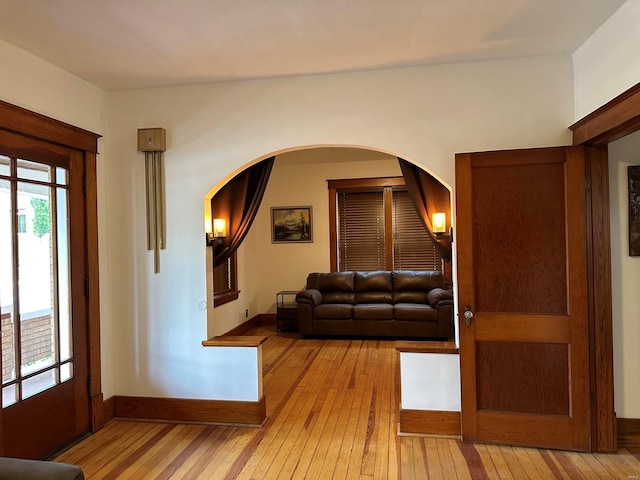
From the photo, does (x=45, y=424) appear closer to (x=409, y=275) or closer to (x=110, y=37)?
(x=110, y=37)

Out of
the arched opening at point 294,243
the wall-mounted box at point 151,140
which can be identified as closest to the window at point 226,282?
the arched opening at point 294,243

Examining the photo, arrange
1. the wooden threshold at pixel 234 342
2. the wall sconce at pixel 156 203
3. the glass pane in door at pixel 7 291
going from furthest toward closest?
1. the wall sconce at pixel 156 203
2. the wooden threshold at pixel 234 342
3. the glass pane in door at pixel 7 291

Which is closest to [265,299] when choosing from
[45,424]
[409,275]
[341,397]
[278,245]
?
[278,245]

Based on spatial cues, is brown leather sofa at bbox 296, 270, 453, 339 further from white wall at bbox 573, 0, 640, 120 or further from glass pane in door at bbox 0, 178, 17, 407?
glass pane in door at bbox 0, 178, 17, 407

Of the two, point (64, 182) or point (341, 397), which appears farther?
point (341, 397)

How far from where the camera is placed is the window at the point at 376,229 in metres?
6.88

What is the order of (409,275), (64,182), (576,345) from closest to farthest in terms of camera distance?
(576,345) → (64,182) → (409,275)

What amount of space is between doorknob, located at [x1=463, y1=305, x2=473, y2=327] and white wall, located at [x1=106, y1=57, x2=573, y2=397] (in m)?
0.93

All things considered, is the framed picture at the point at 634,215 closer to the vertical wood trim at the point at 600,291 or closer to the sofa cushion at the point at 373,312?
the vertical wood trim at the point at 600,291

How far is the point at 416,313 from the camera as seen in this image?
574 centimetres

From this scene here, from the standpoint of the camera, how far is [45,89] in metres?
2.88

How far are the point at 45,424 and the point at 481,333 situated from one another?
3.02 metres

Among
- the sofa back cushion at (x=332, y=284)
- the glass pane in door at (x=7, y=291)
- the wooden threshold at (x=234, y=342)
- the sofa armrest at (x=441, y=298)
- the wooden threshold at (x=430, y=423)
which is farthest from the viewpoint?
the sofa back cushion at (x=332, y=284)

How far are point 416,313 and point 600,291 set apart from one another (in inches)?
122
